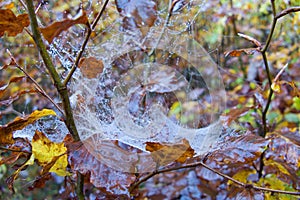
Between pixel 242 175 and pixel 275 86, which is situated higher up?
pixel 275 86

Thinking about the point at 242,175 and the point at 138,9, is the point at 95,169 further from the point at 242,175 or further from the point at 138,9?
the point at 242,175

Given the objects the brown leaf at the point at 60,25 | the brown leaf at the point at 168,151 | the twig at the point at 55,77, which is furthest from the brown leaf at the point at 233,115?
the brown leaf at the point at 60,25

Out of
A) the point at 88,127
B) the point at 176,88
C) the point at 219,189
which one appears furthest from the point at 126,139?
the point at 219,189

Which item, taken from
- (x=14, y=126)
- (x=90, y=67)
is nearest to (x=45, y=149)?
(x=14, y=126)

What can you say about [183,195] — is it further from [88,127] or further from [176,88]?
[88,127]

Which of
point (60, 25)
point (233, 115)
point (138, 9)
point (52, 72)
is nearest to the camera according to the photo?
point (60, 25)

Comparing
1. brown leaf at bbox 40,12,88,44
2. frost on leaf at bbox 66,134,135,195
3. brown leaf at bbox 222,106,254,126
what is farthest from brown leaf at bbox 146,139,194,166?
brown leaf at bbox 222,106,254,126
